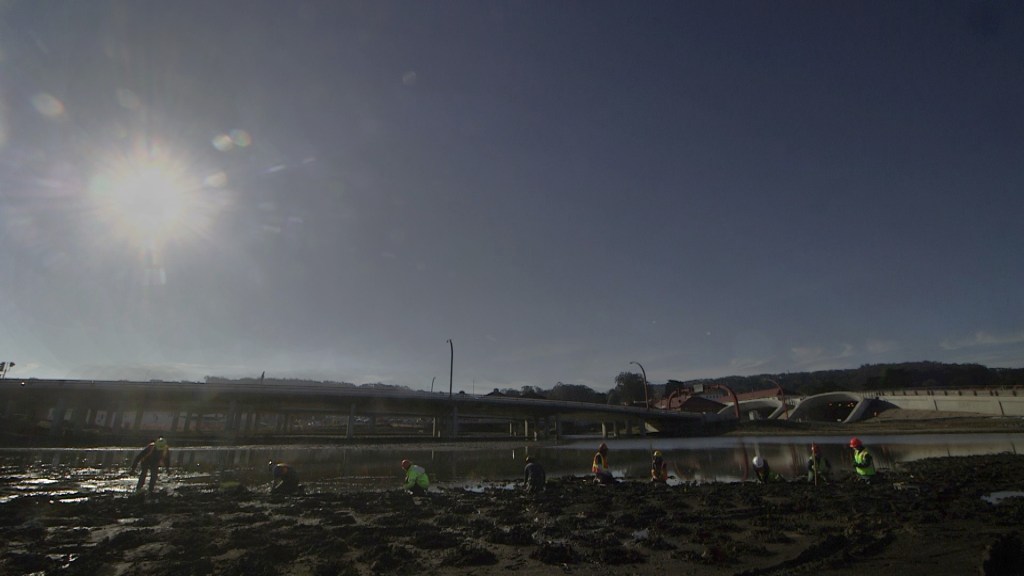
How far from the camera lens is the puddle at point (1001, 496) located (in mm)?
14536

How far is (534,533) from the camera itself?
11.6m

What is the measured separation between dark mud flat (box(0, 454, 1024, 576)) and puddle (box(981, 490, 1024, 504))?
263 mm

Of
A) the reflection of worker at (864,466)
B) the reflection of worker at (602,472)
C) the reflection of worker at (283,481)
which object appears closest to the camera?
the reflection of worker at (283,481)

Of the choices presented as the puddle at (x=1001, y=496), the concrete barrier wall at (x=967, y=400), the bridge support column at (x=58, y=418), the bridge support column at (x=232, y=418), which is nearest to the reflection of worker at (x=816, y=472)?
the puddle at (x=1001, y=496)

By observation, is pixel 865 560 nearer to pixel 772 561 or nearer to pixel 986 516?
pixel 772 561

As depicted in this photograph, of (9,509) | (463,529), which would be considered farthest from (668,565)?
(9,509)

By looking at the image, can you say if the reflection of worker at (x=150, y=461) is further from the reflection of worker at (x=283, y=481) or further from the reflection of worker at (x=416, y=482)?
the reflection of worker at (x=416, y=482)

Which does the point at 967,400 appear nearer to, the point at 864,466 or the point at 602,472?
the point at 864,466

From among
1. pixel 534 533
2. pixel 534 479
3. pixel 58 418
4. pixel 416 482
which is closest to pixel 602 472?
pixel 534 479

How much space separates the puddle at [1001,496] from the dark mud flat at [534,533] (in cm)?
26

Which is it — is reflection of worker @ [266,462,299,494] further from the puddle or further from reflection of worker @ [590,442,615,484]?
the puddle

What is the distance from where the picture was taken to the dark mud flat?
28.2 ft

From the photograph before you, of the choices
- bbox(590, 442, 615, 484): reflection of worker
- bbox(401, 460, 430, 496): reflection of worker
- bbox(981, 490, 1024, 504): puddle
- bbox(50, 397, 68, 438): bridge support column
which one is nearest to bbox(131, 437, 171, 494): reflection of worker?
bbox(401, 460, 430, 496): reflection of worker

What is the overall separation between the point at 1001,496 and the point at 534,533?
15361 millimetres
